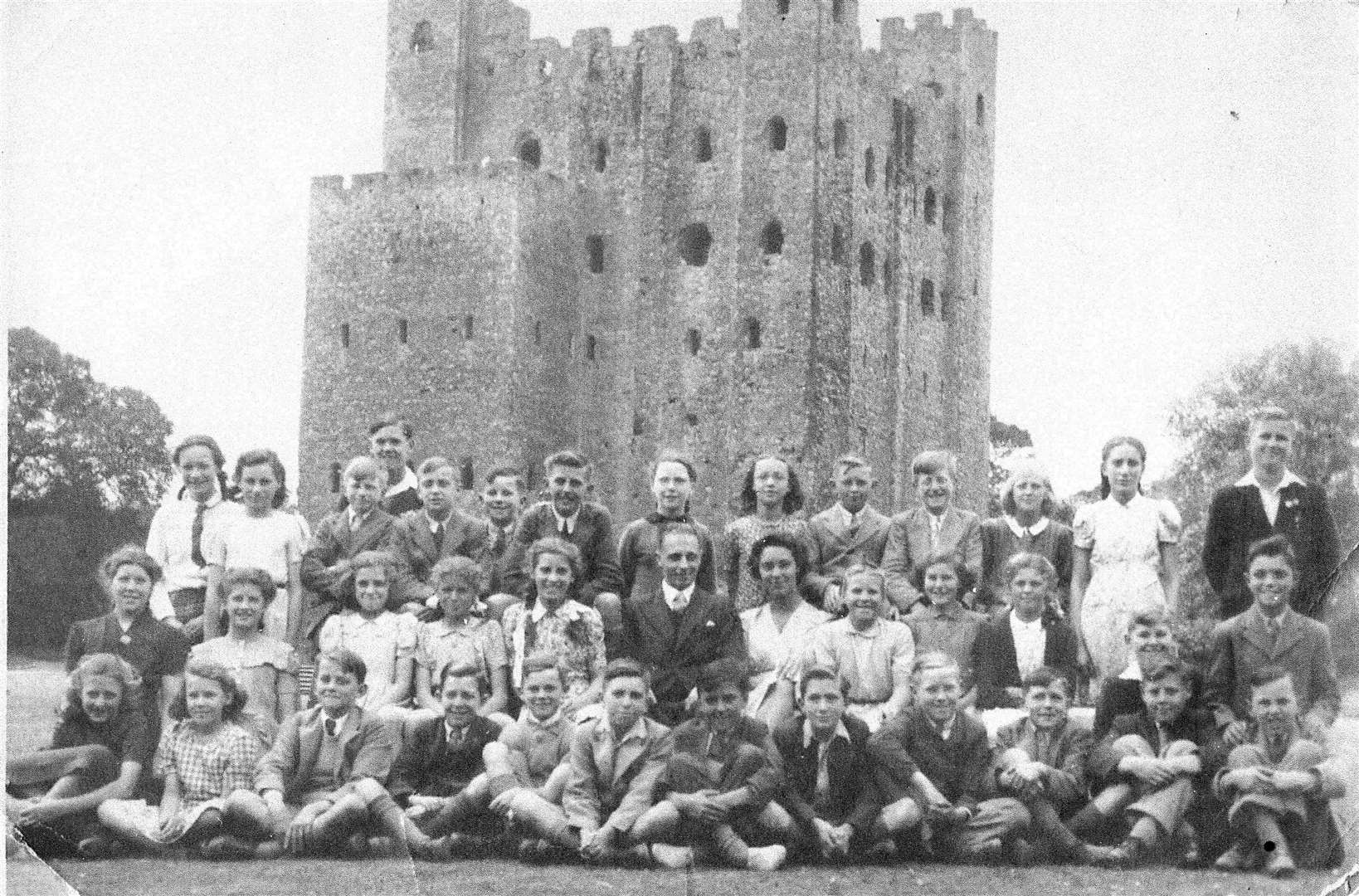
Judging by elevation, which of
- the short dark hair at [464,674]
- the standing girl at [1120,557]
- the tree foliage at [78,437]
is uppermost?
the tree foliage at [78,437]

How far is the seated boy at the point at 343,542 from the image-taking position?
18.3 m

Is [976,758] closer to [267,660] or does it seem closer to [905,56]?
[267,660]

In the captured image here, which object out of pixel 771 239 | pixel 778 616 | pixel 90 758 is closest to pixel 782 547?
pixel 778 616

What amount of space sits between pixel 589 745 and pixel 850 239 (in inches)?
1123

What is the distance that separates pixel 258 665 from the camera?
57.5 ft

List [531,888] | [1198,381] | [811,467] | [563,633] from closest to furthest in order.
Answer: [531,888], [563,633], [1198,381], [811,467]

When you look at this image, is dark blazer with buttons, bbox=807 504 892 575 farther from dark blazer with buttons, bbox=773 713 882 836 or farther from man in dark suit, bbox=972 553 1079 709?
dark blazer with buttons, bbox=773 713 882 836

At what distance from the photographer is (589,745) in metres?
16.6

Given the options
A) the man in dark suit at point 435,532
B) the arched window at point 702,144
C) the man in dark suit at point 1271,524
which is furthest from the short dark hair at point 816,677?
the arched window at point 702,144

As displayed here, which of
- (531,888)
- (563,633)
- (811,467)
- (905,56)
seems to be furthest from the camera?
(905,56)

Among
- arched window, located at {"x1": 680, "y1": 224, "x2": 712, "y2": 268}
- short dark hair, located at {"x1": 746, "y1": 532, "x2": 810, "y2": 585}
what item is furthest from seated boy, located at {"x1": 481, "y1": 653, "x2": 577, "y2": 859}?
arched window, located at {"x1": 680, "y1": 224, "x2": 712, "y2": 268}

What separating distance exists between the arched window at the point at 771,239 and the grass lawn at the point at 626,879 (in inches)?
1102

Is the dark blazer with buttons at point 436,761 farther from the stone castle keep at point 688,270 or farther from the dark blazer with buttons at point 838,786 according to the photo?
the stone castle keep at point 688,270

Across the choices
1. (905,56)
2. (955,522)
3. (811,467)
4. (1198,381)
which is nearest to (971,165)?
(905,56)
